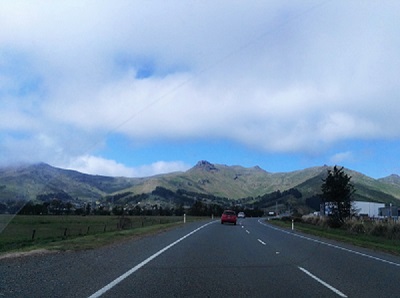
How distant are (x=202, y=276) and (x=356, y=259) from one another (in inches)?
304

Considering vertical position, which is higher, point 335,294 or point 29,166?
point 29,166

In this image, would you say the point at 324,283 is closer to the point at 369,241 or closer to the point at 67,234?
the point at 369,241

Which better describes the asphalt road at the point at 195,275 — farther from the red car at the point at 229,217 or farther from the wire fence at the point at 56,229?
the red car at the point at 229,217

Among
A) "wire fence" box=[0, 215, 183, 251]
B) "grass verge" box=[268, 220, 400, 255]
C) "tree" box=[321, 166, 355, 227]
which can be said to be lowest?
"wire fence" box=[0, 215, 183, 251]

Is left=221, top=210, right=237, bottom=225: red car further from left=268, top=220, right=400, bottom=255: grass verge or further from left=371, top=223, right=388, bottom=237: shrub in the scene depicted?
left=371, top=223, right=388, bottom=237: shrub

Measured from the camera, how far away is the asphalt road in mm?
9219

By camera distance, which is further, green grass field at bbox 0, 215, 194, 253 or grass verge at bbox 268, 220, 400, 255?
grass verge at bbox 268, 220, 400, 255

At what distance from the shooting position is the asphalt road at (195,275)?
922 cm

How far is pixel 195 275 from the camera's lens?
1153 cm

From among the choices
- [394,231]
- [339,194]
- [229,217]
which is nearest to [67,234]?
A: [229,217]

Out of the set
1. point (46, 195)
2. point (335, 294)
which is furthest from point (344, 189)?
point (335, 294)

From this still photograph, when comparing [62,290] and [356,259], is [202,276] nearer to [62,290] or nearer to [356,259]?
[62,290]

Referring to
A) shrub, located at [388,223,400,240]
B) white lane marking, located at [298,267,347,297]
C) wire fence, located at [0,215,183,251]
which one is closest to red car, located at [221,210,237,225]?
wire fence, located at [0,215,183,251]

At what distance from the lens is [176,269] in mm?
12594
